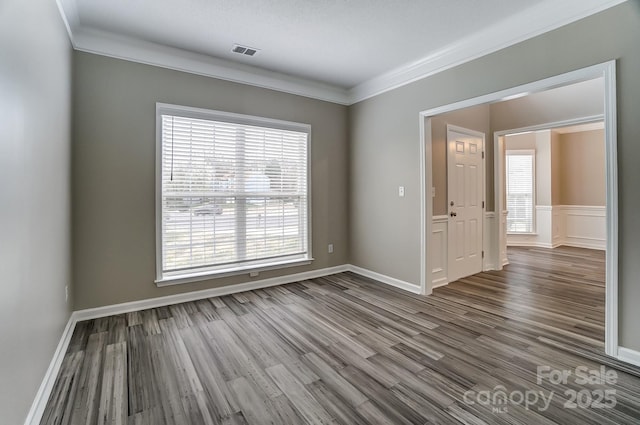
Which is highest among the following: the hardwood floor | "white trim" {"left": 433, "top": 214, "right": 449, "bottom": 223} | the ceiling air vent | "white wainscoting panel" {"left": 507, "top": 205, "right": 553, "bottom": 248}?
the ceiling air vent

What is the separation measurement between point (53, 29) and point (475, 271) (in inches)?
A: 211

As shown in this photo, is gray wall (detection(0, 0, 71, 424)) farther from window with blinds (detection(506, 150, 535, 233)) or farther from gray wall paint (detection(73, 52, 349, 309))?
window with blinds (detection(506, 150, 535, 233))

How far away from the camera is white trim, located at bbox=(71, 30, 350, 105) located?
9.34ft

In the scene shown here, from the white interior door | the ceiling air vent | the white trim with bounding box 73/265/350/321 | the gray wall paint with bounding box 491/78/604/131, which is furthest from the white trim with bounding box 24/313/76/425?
the gray wall paint with bounding box 491/78/604/131

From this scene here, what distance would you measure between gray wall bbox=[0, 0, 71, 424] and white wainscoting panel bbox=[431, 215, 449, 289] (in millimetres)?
3704

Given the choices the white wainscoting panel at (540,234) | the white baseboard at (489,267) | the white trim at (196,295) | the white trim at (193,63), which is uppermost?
the white trim at (193,63)

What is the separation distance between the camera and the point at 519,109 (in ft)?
14.2

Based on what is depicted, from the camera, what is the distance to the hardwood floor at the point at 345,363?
5.43 ft

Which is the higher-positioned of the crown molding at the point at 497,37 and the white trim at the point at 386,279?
the crown molding at the point at 497,37

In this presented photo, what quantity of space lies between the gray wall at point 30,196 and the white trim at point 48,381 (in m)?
0.06

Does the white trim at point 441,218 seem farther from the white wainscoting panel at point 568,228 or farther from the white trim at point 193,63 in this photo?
the white wainscoting panel at point 568,228

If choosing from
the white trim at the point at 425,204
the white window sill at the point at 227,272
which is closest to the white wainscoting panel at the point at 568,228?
the white trim at the point at 425,204

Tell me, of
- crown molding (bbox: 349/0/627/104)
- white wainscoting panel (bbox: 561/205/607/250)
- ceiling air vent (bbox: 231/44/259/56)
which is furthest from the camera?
white wainscoting panel (bbox: 561/205/607/250)

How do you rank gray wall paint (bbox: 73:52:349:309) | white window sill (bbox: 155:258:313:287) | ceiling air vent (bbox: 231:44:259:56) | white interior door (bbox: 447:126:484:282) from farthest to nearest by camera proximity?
white interior door (bbox: 447:126:484:282) → white window sill (bbox: 155:258:313:287) → ceiling air vent (bbox: 231:44:259:56) → gray wall paint (bbox: 73:52:349:309)
